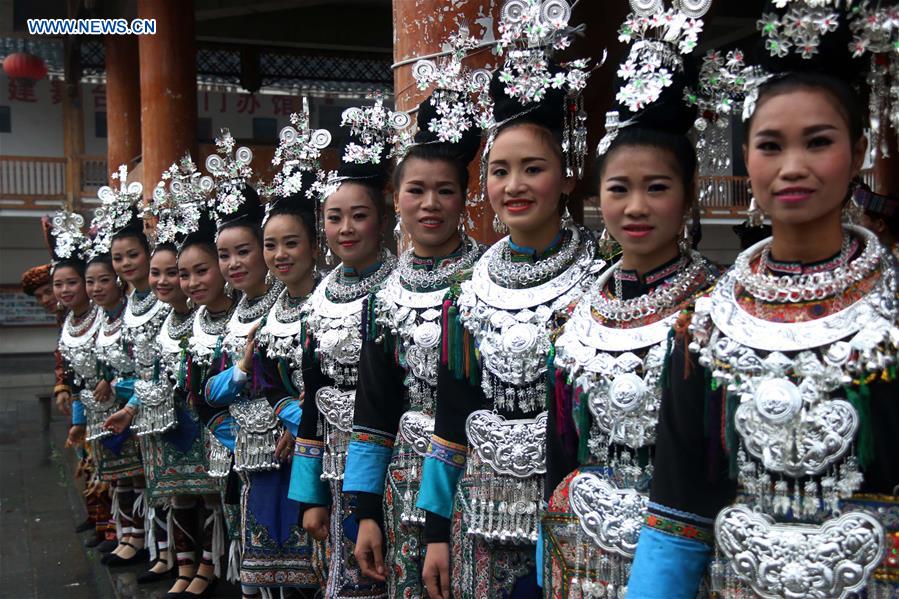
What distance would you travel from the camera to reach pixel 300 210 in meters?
4.28

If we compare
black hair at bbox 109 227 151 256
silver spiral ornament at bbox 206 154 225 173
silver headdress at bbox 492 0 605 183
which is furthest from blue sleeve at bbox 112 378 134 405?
silver headdress at bbox 492 0 605 183

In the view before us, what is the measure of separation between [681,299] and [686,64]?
1.76 ft

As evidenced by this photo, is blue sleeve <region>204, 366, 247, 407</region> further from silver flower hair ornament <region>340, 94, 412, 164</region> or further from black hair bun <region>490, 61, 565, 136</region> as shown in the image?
black hair bun <region>490, 61, 565, 136</region>

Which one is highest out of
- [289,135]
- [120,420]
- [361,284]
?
[289,135]

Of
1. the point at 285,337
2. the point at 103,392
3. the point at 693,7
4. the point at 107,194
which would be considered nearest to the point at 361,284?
the point at 285,337

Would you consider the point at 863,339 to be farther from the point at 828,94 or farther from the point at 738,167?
the point at 738,167

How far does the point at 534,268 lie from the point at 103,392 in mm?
4811

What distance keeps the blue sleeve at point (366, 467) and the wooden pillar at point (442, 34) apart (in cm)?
107

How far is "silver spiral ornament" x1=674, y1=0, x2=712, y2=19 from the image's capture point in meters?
2.00

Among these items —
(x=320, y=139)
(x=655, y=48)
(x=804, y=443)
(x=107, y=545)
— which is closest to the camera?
(x=804, y=443)

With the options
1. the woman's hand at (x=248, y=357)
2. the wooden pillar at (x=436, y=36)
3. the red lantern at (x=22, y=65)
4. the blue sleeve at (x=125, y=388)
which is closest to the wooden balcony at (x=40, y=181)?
the red lantern at (x=22, y=65)

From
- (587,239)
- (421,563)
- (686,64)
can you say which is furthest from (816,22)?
(421,563)

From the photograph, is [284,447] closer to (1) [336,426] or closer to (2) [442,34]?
(1) [336,426]

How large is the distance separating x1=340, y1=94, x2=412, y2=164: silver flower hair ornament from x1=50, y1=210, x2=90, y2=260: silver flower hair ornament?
14.7 feet
